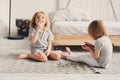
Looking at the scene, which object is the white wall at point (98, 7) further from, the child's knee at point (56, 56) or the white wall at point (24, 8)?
the child's knee at point (56, 56)

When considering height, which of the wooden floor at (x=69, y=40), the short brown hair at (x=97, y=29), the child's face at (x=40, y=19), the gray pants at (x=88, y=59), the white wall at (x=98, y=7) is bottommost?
the gray pants at (x=88, y=59)

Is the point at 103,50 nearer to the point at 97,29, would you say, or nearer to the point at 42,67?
the point at 97,29

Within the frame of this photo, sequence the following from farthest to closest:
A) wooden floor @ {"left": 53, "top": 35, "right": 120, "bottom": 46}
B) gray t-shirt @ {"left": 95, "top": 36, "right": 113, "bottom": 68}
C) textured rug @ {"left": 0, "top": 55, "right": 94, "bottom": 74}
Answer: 1. wooden floor @ {"left": 53, "top": 35, "right": 120, "bottom": 46}
2. gray t-shirt @ {"left": 95, "top": 36, "right": 113, "bottom": 68}
3. textured rug @ {"left": 0, "top": 55, "right": 94, "bottom": 74}

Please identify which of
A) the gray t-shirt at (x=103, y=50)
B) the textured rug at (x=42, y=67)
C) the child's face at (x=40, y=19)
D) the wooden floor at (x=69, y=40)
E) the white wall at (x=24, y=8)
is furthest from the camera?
the white wall at (x=24, y=8)

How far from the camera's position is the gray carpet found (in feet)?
8.19

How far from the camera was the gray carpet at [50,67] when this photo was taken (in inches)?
98.3

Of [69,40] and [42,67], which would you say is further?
[69,40]

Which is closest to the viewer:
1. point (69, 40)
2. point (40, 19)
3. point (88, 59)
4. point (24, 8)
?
point (88, 59)

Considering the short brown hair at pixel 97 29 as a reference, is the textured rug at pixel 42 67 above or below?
below

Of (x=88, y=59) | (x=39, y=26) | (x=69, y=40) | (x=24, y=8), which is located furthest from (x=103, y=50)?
(x=24, y=8)

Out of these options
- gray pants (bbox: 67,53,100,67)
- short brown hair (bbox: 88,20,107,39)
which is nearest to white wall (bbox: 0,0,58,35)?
gray pants (bbox: 67,53,100,67)

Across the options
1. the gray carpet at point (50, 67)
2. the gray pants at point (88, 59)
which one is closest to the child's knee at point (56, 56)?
the gray carpet at point (50, 67)

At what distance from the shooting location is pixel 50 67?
104 inches

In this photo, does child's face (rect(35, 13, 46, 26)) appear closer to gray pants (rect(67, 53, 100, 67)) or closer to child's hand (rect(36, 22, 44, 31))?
child's hand (rect(36, 22, 44, 31))
